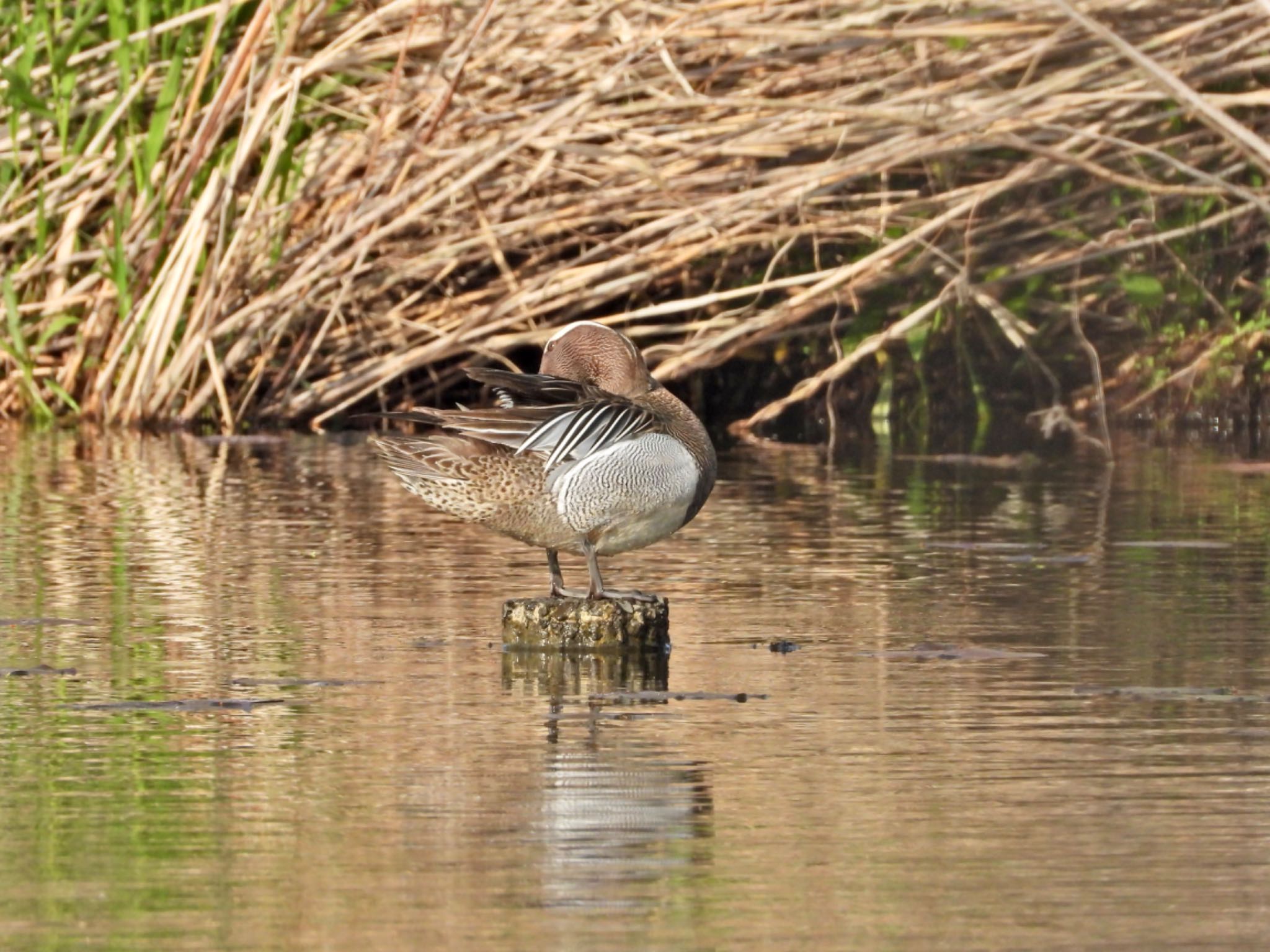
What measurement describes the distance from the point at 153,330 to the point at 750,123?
125 inches

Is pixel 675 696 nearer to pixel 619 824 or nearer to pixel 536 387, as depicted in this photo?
pixel 536 387

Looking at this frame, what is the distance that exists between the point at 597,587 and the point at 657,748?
4.70 ft

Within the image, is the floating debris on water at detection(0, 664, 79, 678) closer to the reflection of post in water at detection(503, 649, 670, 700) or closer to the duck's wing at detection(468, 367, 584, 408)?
the reflection of post in water at detection(503, 649, 670, 700)

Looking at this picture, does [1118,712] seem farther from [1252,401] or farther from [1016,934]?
[1252,401]

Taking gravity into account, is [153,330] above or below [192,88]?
below

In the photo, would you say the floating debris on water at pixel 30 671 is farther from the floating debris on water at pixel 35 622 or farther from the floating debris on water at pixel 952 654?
the floating debris on water at pixel 952 654

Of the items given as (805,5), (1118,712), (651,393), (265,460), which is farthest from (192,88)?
(1118,712)

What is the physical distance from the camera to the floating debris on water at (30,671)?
528 centimetres

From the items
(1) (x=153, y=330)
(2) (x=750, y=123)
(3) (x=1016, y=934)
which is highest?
(2) (x=750, y=123)

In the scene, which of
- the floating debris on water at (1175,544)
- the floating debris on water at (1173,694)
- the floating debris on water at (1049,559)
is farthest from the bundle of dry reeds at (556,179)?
the floating debris on water at (1173,694)

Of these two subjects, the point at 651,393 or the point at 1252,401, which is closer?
the point at 651,393

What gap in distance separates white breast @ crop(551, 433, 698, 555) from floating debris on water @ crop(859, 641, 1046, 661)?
0.60m

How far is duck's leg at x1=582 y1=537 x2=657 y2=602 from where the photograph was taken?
5762 mm

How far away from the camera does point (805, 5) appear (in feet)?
35.2
